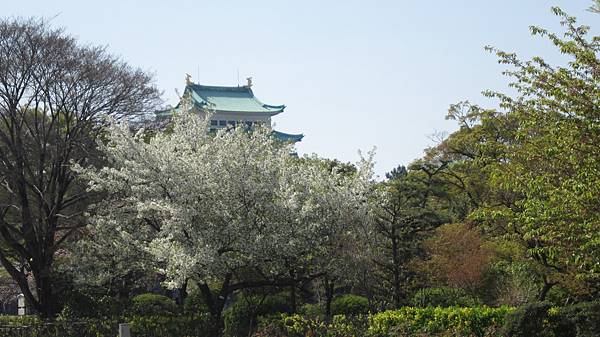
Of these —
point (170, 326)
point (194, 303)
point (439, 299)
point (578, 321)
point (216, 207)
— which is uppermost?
point (216, 207)

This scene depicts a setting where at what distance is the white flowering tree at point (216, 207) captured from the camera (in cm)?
2094

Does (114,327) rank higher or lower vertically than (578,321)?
higher

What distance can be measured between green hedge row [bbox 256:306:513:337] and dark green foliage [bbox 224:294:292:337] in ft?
Answer: 12.0

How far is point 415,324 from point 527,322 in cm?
247

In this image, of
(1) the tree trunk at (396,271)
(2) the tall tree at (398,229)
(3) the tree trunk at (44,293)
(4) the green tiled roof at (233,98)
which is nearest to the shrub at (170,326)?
(3) the tree trunk at (44,293)

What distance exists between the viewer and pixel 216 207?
69.7ft

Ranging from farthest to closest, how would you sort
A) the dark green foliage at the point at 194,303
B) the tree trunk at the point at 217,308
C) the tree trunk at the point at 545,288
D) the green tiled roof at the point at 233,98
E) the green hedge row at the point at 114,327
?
the green tiled roof at the point at 233,98
the dark green foliage at the point at 194,303
the tree trunk at the point at 545,288
the tree trunk at the point at 217,308
the green hedge row at the point at 114,327

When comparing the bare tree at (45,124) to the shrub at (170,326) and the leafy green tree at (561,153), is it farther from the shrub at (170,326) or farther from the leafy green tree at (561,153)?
the leafy green tree at (561,153)

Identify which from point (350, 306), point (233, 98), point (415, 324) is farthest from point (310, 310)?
point (233, 98)

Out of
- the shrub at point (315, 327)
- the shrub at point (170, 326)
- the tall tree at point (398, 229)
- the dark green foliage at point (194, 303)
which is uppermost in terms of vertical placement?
the tall tree at point (398, 229)

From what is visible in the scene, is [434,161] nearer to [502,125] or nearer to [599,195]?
[502,125]

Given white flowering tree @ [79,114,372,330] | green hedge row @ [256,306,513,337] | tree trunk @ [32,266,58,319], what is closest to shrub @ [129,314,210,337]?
white flowering tree @ [79,114,372,330]

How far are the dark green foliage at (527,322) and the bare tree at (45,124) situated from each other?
13.7m

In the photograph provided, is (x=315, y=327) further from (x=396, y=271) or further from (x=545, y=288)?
(x=545, y=288)
